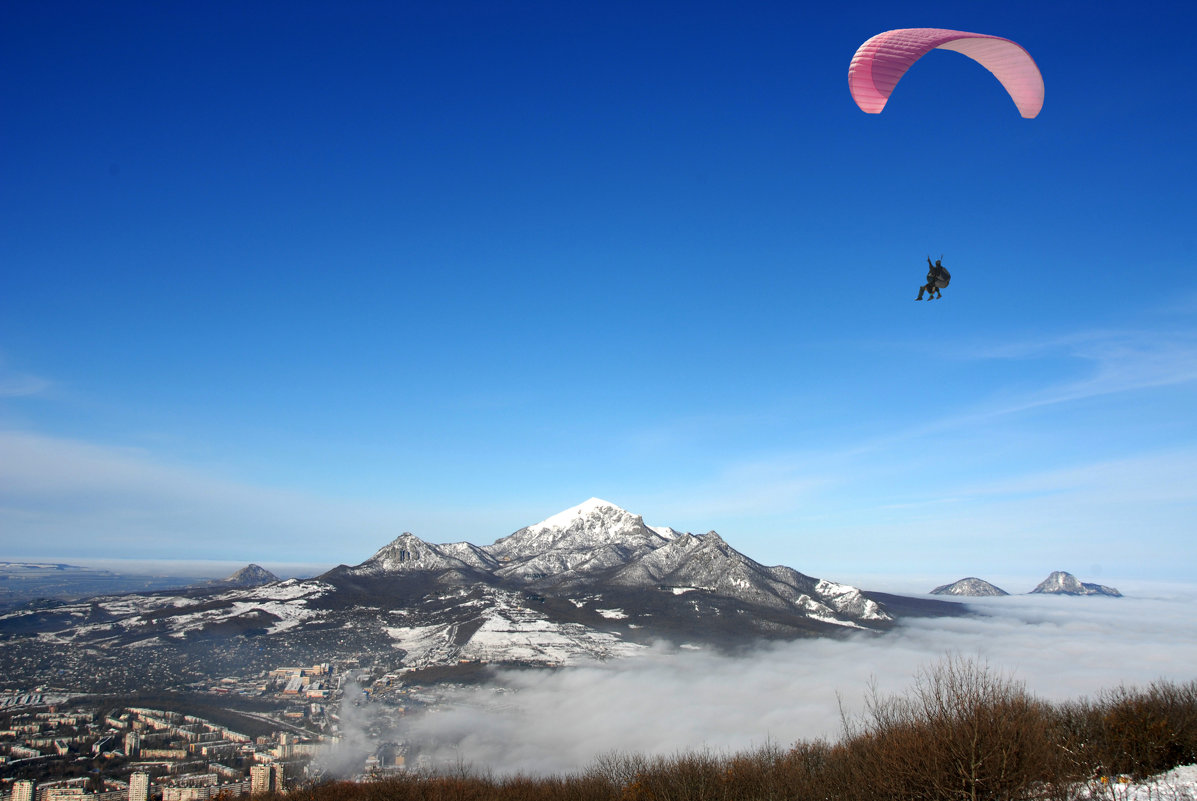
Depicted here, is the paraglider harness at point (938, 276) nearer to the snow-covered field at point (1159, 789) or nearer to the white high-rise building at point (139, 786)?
the snow-covered field at point (1159, 789)

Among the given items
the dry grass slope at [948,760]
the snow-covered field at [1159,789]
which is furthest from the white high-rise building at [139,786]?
the snow-covered field at [1159,789]

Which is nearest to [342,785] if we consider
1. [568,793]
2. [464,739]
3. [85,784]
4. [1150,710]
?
[568,793]

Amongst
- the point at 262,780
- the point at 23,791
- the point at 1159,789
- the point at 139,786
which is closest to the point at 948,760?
the point at 1159,789

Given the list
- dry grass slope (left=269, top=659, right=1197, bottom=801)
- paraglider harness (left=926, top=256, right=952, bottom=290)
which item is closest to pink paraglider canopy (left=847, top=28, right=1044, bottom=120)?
paraglider harness (left=926, top=256, right=952, bottom=290)

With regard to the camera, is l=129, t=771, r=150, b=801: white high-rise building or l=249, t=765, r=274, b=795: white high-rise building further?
l=129, t=771, r=150, b=801: white high-rise building

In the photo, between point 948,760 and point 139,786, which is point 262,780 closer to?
point 139,786

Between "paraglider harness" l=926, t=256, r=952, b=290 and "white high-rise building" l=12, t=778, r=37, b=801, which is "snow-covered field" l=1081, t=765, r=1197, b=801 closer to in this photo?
"paraglider harness" l=926, t=256, r=952, b=290
